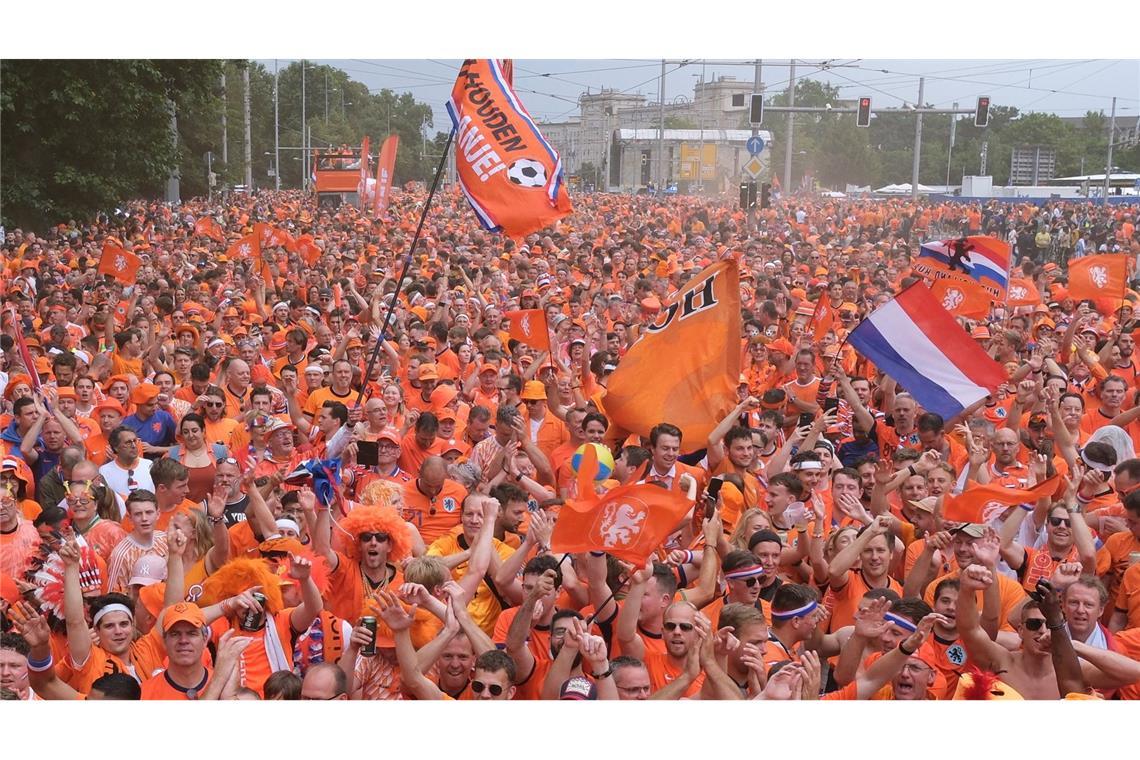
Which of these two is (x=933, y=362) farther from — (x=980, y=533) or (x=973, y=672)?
(x=973, y=672)

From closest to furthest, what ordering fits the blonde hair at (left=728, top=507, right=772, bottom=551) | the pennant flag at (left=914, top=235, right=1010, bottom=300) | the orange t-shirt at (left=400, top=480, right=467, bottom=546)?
the blonde hair at (left=728, top=507, right=772, bottom=551) < the orange t-shirt at (left=400, top=480, right=467, bottom=546) < the pennant flag at (left=914, top=235, right=1010, bottom=300)

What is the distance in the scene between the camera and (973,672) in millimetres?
5555

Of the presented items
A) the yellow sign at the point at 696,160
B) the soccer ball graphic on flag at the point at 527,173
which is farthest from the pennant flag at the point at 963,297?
the yellow sign at the point at 696,160

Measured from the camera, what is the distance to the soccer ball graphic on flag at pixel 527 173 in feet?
40.2

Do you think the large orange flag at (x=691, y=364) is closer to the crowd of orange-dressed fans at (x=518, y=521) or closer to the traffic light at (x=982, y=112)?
the crowd of orange-dressed fans at (x=518, y=521)

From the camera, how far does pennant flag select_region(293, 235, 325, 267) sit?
2202cm

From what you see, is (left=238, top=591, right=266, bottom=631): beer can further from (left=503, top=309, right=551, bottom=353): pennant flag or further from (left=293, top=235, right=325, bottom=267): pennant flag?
(left=293, top=235, right=325, bottom=267): pennant flag

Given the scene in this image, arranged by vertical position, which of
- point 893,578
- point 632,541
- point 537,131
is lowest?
point 893,578

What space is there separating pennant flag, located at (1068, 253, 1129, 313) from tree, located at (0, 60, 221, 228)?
17337 millimetres

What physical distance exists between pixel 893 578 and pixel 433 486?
2.73 m

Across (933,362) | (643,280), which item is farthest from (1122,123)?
(933,362)

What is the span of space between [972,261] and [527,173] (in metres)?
4.77

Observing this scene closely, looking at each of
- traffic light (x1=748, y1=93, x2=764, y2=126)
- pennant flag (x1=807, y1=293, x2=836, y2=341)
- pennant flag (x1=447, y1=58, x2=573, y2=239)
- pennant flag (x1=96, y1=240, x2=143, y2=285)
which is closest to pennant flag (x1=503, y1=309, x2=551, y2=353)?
pennant flag (x1=447, y1=58, x2=573, y2=239)

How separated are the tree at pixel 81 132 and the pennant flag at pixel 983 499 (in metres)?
20.5
